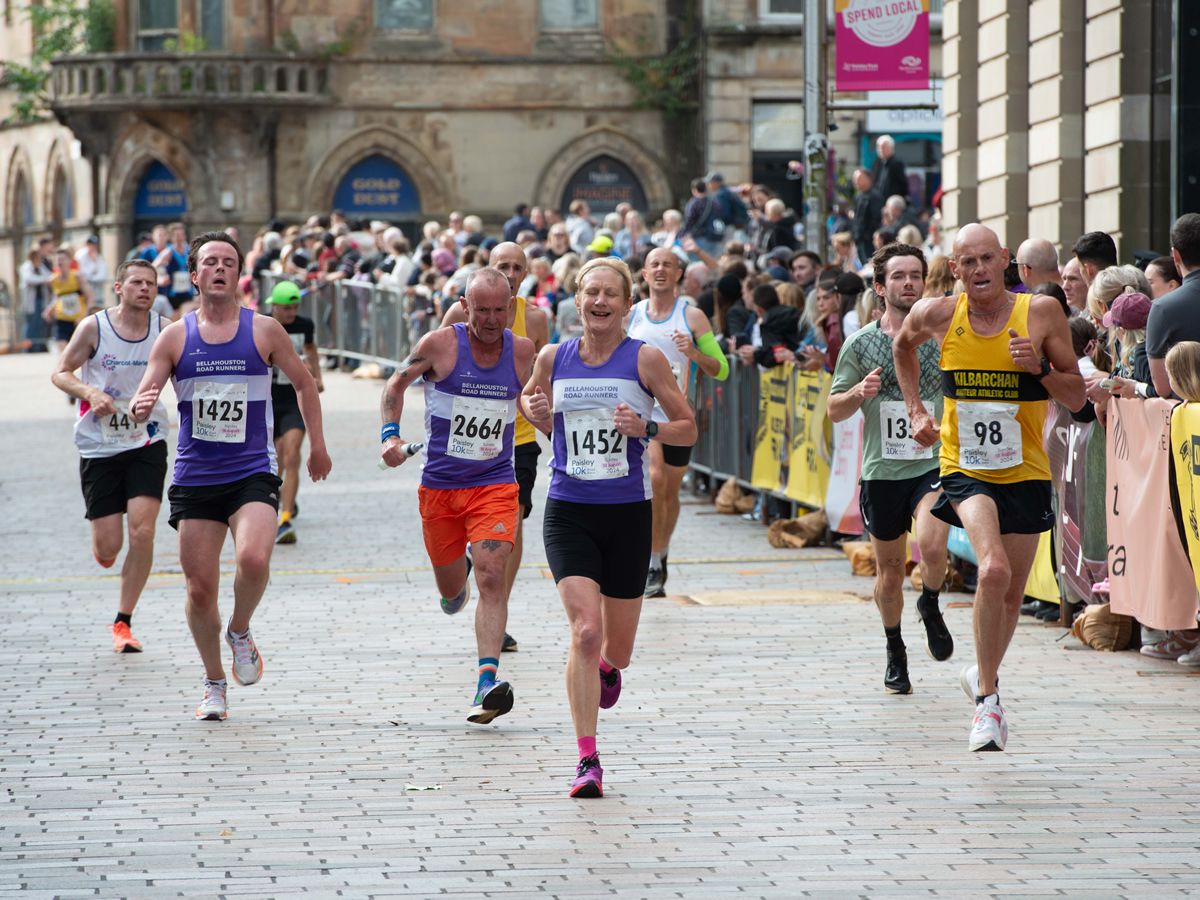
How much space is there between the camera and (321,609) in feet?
42.3

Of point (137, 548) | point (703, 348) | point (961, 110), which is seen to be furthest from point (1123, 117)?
point (137, 548)

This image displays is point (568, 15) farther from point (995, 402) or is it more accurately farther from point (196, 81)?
point (995, 402)

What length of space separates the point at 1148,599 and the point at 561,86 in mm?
36890

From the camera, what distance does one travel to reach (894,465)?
9977mm

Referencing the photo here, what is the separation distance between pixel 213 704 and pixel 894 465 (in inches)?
125

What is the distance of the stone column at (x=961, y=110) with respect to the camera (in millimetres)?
23484

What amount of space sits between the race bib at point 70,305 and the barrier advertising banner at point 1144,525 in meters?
28.3

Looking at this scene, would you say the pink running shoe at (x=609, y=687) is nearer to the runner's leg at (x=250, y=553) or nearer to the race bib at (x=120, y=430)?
the runner's leg at (x=250, y=553)

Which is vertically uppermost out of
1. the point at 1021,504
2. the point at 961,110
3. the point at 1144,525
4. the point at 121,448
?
the point at 961,110

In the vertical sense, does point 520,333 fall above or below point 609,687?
above

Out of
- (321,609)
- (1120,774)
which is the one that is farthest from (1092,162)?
(1120,774)

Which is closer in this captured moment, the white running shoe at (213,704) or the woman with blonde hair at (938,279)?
the white running shoe at (213,704)

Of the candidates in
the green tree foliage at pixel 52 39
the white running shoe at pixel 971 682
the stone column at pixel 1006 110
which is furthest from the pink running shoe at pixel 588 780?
the green tree foliage at pixel 52 39

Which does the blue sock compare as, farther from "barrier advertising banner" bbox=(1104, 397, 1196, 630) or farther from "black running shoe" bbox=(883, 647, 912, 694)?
"barrier advertising banner" bbox=(1104, 397, 1196, 630)
